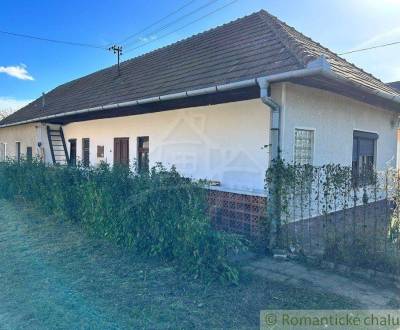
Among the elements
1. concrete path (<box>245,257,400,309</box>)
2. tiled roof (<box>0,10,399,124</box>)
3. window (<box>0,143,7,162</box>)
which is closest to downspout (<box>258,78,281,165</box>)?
tiled roof (<box>0,10,399,124</box>)

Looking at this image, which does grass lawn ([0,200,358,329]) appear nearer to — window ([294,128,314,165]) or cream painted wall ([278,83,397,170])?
cream painted wall ([278,83,397,170])

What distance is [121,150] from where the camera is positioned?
11.8 meters

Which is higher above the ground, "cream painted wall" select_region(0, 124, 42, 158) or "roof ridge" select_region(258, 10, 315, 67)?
"roof ridge" select_region(258, 10, 315, 67)

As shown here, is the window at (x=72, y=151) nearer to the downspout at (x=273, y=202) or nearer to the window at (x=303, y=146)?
the window at (x=303, y=146)

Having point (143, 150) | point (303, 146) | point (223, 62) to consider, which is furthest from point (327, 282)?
point (143, 150)

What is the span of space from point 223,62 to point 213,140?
2.05m

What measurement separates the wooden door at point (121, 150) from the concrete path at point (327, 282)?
7588mm

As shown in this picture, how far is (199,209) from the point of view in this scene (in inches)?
177

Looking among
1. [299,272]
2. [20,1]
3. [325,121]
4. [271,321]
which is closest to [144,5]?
[20,1]

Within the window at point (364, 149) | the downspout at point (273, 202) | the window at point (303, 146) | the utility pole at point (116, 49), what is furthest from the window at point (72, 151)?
the window at point (364, 149)

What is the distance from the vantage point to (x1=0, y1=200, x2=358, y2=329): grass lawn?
3.27 metres

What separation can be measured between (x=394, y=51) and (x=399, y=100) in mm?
8066

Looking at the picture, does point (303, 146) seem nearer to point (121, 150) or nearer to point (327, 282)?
point (327, 282)

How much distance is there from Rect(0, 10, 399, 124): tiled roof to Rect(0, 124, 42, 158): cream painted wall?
3.63 m
